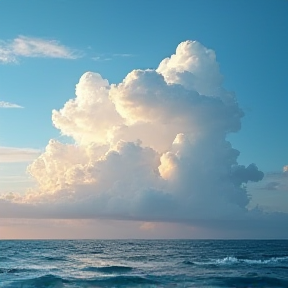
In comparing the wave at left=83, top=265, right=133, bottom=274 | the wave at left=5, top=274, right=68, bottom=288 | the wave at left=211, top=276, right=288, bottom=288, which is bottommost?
the wave at left=5, top=274, right=68, bottom=288

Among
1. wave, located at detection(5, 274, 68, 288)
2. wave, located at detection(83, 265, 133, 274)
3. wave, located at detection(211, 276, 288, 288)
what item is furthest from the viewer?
wave, located at detection(83, 265, 133, 274)

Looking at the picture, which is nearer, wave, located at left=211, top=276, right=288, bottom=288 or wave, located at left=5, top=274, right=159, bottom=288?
wave, located at left=5, top=274, right=159, bottom=288

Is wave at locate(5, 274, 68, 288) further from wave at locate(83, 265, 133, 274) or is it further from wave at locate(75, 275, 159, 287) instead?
wave at locate(83, 265, 133, 274)

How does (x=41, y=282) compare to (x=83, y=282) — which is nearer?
(x=41, y=282)

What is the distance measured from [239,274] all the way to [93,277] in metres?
18.8

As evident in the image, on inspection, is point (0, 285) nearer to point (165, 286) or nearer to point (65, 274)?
point (65, 274)

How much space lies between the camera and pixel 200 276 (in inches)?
2080

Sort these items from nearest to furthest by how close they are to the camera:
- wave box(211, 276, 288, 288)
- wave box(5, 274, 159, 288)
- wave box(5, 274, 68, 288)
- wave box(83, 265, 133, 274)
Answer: wave box(5, 274, 68, 288), wave box(5, 274, 159, 288), wave box(211, 276, 288, 288), wave box(83, 265, 133, 274)

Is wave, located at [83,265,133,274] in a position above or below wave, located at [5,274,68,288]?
above

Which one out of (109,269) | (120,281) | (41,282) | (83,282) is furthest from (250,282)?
(41,282)

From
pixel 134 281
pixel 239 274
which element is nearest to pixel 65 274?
pixel 134 281

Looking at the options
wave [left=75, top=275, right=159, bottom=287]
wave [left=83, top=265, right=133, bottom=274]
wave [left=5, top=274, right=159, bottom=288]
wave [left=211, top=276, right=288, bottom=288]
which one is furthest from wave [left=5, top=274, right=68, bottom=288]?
wave [left=211, top=276, right=288, bottom=288]

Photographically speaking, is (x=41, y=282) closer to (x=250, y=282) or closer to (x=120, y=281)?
(x=120, y=281)

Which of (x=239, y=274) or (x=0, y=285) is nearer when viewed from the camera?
(x=0, y=285)
